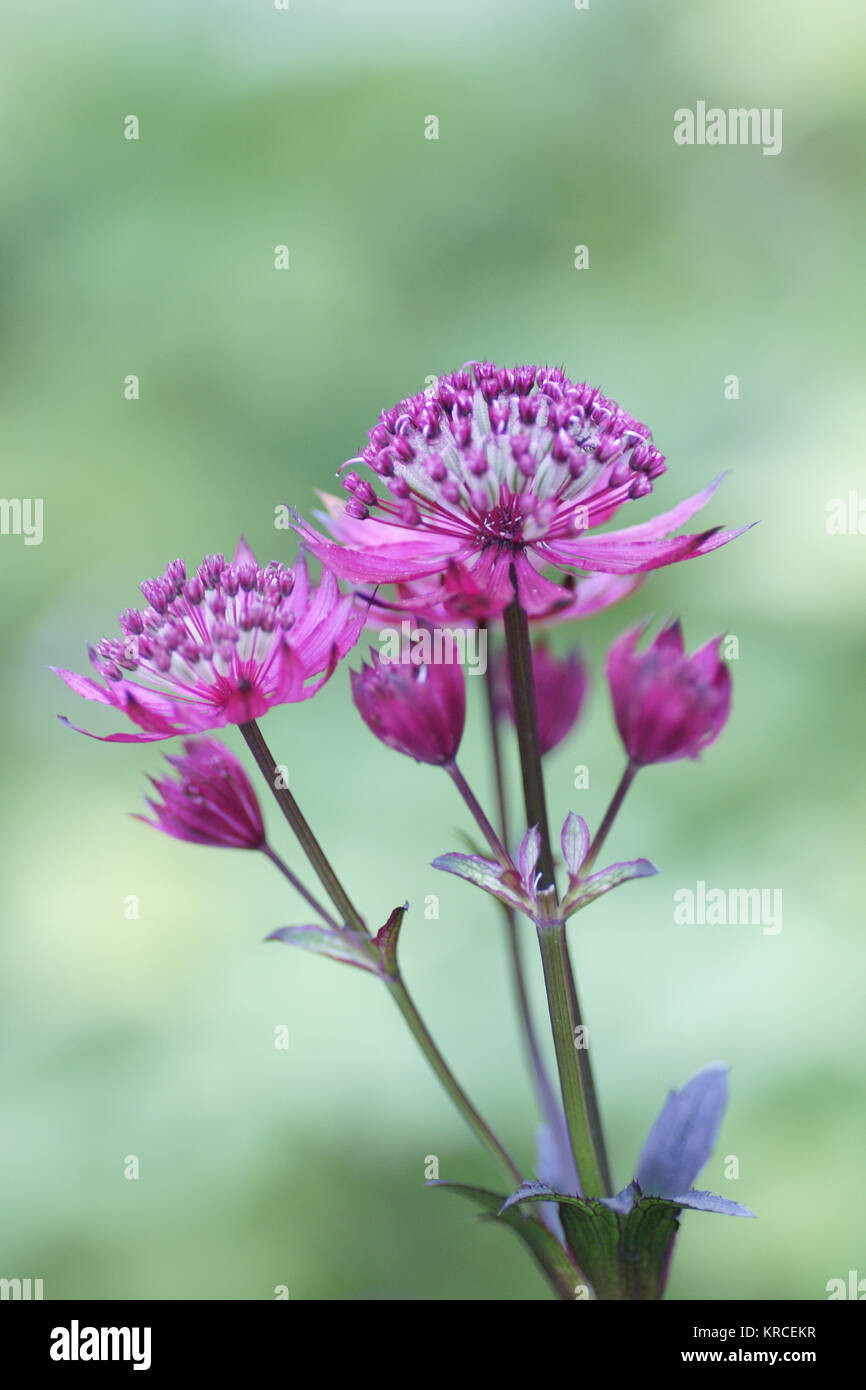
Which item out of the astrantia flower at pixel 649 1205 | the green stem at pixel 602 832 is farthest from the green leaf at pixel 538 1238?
the green stem at pixel 602 832

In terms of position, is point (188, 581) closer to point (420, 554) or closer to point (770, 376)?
point (420, 554)

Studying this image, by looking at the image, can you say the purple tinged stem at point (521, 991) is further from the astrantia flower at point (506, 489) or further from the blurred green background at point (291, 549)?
the blurred green background at point (291, 549)

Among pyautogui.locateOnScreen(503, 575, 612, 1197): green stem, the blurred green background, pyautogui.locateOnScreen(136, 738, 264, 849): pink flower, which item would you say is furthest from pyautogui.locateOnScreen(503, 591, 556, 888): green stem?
the blurred green background

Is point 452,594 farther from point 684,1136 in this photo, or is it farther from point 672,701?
point 684,1136

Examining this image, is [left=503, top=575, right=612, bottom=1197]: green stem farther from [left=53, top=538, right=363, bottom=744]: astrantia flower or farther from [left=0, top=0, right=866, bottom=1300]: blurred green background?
[left=0, top=0, right=866, bottom=1300]: blurred green background

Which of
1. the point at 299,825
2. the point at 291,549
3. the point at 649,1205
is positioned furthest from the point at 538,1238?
the point at 291,549
